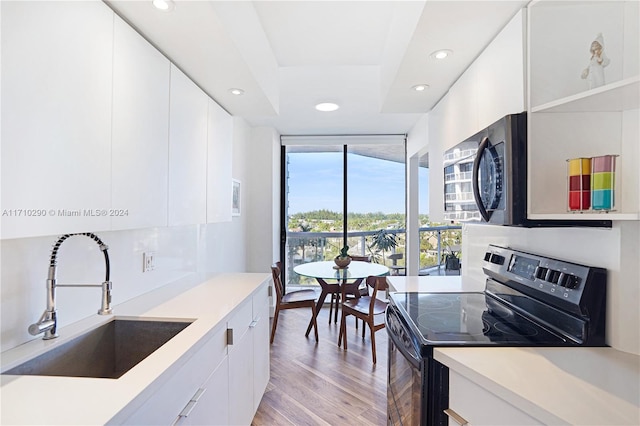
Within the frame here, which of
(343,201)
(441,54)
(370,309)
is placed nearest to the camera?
(441,54)

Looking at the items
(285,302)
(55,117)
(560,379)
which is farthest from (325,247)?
(55,117)

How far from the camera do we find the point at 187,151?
1.88 m

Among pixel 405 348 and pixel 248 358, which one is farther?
pixel 248 358

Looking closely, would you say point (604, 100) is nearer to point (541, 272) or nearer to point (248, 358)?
point (541, 272)

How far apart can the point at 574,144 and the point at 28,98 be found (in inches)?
68.2

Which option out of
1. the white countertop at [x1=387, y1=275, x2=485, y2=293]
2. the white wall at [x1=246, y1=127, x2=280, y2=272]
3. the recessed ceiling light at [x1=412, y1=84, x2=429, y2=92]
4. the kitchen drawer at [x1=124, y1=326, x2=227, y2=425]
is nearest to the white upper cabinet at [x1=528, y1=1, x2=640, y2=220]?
the recessed ceiling light at [x1=412, y1=84, x2=429, y2=92]

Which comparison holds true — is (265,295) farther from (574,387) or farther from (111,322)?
(574,387)

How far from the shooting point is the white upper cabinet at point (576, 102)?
1188 millimetres

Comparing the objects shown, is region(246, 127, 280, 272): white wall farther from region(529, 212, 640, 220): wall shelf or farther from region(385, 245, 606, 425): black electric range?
region(529, 212, 640, 220): wall shelf

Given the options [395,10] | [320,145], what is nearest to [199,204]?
[395,10]

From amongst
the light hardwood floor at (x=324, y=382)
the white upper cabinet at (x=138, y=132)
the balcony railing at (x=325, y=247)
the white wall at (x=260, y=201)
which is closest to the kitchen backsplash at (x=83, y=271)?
the white upper cabinet at (x=138, y=132)

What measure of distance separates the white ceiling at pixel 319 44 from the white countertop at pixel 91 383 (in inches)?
48.9

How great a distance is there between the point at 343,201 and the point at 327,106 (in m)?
1.80

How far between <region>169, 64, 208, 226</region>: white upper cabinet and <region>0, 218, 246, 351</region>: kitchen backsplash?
305mm
